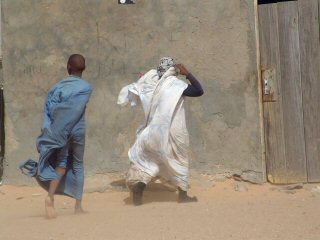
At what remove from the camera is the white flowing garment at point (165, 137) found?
6227 millimetres

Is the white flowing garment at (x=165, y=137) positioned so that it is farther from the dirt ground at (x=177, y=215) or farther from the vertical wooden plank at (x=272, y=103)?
the vertical wooden plank at (x=272, y=103)


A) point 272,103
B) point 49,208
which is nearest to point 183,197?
point 49,208

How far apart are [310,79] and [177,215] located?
230 cm

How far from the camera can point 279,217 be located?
5.35 meters

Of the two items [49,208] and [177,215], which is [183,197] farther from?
[49,208]

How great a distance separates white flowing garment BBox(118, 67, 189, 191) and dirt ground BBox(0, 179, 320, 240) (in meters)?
0.34

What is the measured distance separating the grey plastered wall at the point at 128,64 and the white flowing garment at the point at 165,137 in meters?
0.82

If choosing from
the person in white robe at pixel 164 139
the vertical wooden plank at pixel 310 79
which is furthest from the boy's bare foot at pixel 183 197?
the vertical wooden plank at pixel 310 79

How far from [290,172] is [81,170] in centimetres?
236

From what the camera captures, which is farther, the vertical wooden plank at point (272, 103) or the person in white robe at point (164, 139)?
the vertical wooden plank at point (272, 103)

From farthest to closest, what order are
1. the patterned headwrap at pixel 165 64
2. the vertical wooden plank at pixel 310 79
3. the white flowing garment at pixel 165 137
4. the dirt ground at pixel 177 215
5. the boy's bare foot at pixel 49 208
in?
the vertical wooden plank at pixel 310 79
the patterned headwrap at pixel 165 64
the white flowing garment at pixel 165 137
the boy's bare foot at pixel 49 208
the dirt ground at pixel 177 215

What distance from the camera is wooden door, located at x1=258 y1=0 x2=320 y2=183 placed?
694cm

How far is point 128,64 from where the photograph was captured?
7.21 meters

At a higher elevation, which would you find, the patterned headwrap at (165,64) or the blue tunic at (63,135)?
the patterned headwrap at (165,64)
